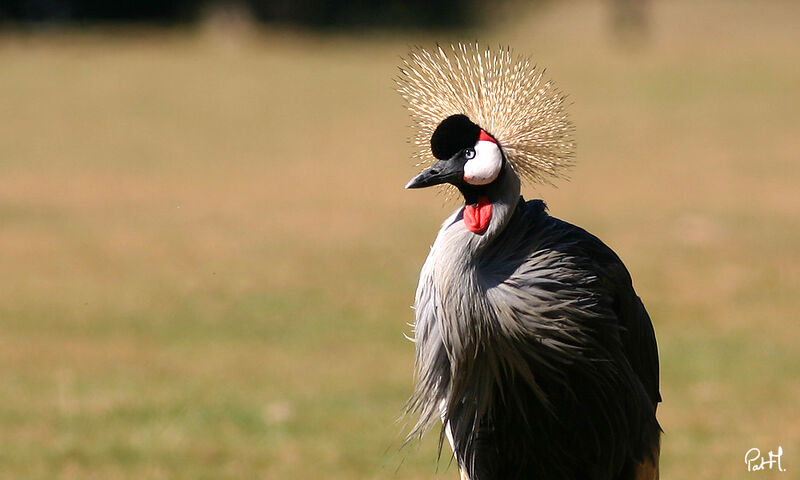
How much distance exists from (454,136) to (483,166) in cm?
10

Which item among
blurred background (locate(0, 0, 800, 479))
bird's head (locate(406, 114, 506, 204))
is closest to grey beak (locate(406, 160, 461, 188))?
bird's head (locate(406, 114, 506, 204))

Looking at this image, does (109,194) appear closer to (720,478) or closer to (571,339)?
(720,478)

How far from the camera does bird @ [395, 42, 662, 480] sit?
287 centimetres

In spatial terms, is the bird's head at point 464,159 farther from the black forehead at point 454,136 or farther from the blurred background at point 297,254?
the blurred background at point 297,254

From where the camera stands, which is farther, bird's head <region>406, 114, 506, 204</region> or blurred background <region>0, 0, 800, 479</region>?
blurred background <region>0, 0, 800, 479</region>

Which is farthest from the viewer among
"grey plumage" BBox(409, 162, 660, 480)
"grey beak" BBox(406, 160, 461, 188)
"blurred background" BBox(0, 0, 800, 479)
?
"blurred background" BBox(0, 0, 800, 479)

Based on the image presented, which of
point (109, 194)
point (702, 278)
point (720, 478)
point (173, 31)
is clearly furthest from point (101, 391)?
point (173, 31)

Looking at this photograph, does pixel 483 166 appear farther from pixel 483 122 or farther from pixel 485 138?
pixel 483 122

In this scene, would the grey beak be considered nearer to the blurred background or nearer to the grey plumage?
the grey plumage

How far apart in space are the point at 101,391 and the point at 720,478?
9.39ft

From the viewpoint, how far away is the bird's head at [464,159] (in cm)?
281

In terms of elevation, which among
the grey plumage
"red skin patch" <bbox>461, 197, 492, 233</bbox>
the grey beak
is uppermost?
the grey beak

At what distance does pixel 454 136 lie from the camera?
283 cm

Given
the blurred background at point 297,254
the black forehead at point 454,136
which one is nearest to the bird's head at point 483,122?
the black forehead at point 454,136
